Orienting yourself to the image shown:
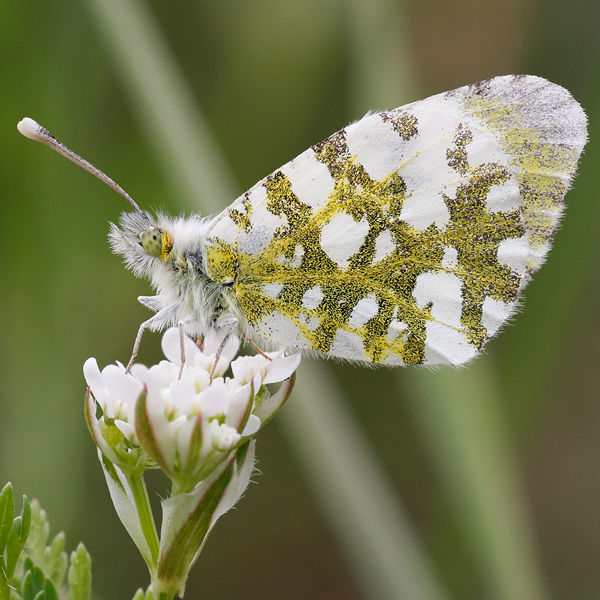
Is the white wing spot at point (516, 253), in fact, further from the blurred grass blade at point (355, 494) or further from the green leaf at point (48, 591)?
the green leaf at point (48, 591)

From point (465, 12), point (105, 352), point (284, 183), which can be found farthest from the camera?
point (465, 12)

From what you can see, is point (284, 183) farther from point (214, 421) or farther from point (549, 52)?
point (549, 52)

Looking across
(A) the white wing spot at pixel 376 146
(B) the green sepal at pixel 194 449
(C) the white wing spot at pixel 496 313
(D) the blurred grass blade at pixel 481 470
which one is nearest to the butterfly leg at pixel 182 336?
(B) the green sepal at pixel 194 449

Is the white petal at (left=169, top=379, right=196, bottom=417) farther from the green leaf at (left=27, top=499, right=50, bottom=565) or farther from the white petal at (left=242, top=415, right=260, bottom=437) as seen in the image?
the green leaf at (left=27, top=499, right=50, bottom=565)

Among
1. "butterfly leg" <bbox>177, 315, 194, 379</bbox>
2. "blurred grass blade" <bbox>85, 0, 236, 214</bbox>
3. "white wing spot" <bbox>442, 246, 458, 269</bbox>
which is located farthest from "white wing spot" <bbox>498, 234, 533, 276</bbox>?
"blurred grass blade" <bbox>85, 0, 236, 214</bbox>

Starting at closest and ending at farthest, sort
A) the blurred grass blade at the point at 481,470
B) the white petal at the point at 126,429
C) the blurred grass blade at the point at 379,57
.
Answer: the white petal at the point at 126,429 < the blurred grass blade at the point at 481,470 < the blurred grass blade at the point at 379,57

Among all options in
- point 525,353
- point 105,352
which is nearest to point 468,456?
point 525,353
